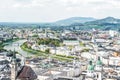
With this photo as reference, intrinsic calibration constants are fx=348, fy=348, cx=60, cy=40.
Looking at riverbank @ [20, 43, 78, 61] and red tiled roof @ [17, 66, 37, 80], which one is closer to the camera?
red tiled roof @ [17, 66, 37, 80]

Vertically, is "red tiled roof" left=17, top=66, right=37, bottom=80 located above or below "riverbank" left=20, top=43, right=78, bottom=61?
above

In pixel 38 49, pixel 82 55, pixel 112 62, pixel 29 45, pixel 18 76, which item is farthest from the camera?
pixel 29 45

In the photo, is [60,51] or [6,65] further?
[60,51]

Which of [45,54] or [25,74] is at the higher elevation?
[25,74]

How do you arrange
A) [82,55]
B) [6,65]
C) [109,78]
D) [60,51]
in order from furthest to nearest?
[60,51] → [82,55] → [6,65] → [109,78]

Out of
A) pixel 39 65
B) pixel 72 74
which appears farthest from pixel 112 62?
pixel 72 74

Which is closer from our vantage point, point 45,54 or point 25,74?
point 25,74

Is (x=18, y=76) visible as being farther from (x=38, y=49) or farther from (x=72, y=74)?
(x=38, y=49)

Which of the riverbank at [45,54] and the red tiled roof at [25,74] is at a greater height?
the red tiled roof at [25,74]

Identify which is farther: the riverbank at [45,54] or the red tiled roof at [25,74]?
the riverbank at [45,54]
